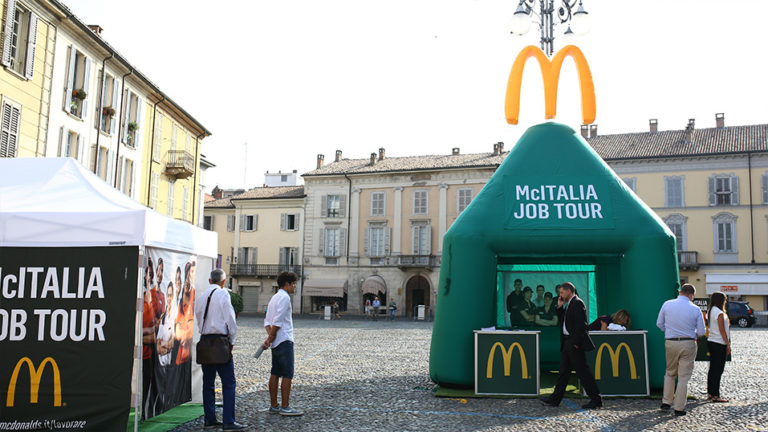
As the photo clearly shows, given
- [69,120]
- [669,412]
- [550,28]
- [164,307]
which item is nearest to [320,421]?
[164,307]

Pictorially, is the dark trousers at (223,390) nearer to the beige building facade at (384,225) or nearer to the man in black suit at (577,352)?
the man in black suit at (577,352)

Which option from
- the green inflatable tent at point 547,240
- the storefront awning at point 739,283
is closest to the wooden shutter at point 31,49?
the green inflatable tent at point 547,240

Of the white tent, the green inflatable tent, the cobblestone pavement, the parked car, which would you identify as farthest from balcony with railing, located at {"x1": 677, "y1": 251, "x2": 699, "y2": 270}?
the white tent

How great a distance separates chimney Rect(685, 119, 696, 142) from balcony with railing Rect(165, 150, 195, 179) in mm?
30671

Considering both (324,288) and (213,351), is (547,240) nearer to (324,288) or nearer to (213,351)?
(213,351)

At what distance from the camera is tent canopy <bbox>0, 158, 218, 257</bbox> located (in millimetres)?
6184

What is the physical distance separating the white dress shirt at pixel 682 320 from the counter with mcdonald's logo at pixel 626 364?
0.73 meters

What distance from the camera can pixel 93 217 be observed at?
245 inches

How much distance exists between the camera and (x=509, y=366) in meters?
9.02

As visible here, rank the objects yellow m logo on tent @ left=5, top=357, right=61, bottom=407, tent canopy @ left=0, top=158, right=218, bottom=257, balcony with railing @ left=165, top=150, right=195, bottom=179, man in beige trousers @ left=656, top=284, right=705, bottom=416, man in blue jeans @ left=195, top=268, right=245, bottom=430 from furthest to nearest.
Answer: balcony with railing @ left=165, top=150, right=195, bottom=179 → man in beige trousers @ left=656, top=284, right=705, bottom=416 → man in blue jeans @ left=195, top=268, right=245, bottom=430 → tent canopy @ left=0, top=158, right=218, bottom=257 → yellow m logo on tent @ left=5, top=357, right=61, bottom=407

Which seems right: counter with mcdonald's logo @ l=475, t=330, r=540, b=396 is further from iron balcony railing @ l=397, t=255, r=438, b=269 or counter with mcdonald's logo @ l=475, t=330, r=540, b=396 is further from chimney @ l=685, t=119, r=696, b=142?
chimney @ l=685, t=119, r=696, b=142

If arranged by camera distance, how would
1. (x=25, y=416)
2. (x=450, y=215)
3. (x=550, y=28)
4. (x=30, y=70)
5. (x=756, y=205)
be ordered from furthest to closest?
(x=450, y=215) → (x=756, y=205) → (x=30, y=70) → (x=550, y=28) → (x=25, y=416)

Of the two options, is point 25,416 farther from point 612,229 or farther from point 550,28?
point 550,28

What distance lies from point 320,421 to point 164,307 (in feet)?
7.06
